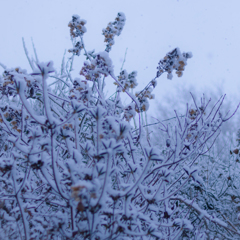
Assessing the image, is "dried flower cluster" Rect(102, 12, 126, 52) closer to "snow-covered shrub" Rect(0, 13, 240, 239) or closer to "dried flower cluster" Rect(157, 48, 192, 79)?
"snow-covered shrub" Rect(0, 13, 240, 239)

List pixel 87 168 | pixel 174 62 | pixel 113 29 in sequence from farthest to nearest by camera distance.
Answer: pixel 113 29, pixel 174 62, pixel 87 168

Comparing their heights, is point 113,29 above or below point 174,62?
above

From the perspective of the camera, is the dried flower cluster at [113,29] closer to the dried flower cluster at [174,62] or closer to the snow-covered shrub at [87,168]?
the snow-covered shrub at [87,168]

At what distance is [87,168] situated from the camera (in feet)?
3.64

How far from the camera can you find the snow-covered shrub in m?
1.04

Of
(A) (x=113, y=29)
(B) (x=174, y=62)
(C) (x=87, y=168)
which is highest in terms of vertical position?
(A) (x=113, y=29)

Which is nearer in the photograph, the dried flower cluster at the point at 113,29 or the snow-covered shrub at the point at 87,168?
the snow-covered shrub at the point at 87,168

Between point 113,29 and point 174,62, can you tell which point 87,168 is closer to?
point 174,62

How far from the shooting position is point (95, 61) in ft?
5.52

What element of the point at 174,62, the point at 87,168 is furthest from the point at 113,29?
the point at 87,168

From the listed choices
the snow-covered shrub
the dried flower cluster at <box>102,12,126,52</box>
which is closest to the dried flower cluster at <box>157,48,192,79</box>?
the snow-covered shrub

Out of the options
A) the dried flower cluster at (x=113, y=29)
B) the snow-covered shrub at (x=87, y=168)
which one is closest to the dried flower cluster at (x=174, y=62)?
the snow-covered shrub at (x=87, y=168)

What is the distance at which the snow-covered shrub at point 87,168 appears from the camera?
1.04 m

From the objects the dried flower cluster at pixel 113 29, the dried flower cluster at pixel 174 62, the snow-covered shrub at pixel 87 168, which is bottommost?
the snow-covered shrub at pixel 87 168
